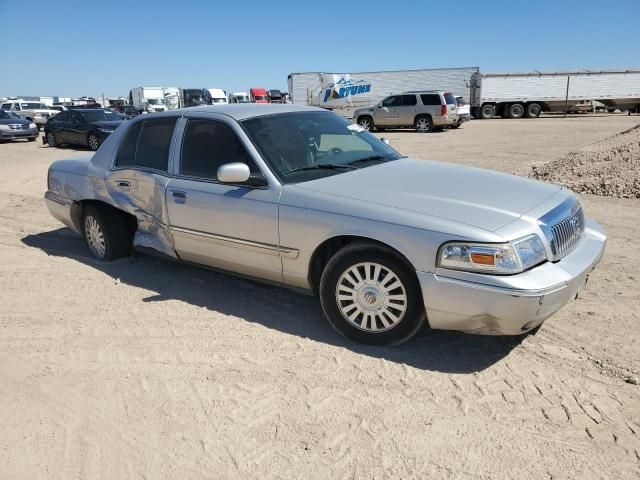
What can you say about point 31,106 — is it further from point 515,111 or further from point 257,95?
point 515,111

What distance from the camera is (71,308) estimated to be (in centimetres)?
463

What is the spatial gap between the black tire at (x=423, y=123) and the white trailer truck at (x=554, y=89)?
430 inches

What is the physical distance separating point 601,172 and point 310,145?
656 cm

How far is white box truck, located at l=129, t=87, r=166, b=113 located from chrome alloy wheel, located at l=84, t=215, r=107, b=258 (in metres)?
36.3

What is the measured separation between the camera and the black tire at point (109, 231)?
5492 mm

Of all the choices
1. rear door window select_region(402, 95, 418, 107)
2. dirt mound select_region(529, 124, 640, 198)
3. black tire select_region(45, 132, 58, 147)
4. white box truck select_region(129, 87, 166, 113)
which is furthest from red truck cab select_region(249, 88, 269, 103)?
dirt mound select_region(529, 124, 640, 198)

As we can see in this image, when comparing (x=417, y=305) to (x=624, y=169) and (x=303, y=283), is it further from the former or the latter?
(x=624, y=169)

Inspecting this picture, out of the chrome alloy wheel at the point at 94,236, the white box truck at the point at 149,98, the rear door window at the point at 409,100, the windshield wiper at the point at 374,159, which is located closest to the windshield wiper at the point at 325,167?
the windshield wiper at the point at 374,159

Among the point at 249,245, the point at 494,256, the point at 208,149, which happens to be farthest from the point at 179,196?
the point at 494,256

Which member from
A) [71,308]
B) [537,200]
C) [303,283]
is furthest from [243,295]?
[537,200]

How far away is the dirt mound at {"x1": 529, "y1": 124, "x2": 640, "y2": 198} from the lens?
321 inches

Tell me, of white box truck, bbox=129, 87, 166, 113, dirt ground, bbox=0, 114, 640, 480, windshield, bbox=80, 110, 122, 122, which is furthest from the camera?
white box truck, bbox=129, 87, 166, 113

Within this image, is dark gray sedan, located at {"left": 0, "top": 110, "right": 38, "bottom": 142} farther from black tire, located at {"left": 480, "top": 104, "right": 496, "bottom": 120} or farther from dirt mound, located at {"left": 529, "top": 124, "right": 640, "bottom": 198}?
black tire, located at {"left": 480, "top": 104, "right": 496, "bottom": 120}

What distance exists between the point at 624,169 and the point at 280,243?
7.30m
